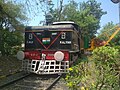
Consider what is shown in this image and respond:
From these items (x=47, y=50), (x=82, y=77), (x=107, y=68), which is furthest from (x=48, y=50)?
(x=107, y=68)

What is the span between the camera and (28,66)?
12391mm

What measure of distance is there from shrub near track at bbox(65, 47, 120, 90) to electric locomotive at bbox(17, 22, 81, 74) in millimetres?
7076

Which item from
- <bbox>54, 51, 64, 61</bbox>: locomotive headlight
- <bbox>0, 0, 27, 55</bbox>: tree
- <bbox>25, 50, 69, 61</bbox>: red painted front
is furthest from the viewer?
<bbox>0, 0, 27, 55</bbox>: tree

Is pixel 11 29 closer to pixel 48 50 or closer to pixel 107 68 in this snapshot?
pixel 48 50

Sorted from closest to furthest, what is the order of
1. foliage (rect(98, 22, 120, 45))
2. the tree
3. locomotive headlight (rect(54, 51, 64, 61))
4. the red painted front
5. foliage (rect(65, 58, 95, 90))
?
foliage (rect(65, 58, 95, 90)), locomotive headlight (rect(54, 51, 64, 61)), the red painted front, foliage (rect(98, 22, 120, 45)), the tree

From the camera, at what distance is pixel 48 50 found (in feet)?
41.0

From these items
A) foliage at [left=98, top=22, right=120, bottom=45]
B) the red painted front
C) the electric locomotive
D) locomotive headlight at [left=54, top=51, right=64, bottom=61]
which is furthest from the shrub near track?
the red painted front

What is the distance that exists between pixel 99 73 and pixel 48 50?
8517 millimetres

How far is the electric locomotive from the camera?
39.1ft

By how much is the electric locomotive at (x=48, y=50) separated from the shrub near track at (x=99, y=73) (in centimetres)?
708

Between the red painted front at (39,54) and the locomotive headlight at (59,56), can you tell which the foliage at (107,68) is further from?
the red painted front at (39,54)

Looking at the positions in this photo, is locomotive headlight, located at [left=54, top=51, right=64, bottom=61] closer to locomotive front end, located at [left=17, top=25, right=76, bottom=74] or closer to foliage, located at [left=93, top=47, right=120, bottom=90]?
locomotive front end, located at [left=17, top=25, right=76, bottom=74]

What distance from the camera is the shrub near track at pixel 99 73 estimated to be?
4.00 meters

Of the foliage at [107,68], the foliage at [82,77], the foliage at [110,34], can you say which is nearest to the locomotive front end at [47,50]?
the foliage at [110,34]
